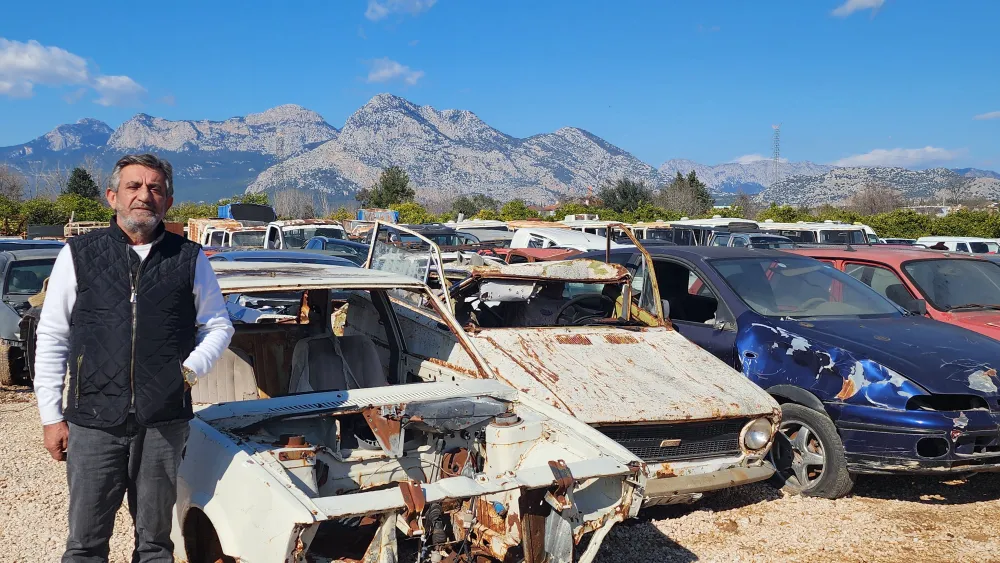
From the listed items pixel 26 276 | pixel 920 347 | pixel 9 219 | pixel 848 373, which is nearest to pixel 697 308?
pixel 848 373

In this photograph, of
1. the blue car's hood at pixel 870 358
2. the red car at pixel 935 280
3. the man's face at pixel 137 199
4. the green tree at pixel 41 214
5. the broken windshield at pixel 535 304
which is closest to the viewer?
the man's face at pixel 137 199

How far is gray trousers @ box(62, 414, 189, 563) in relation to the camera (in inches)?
112

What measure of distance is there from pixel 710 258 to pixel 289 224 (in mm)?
13519

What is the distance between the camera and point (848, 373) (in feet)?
17.4

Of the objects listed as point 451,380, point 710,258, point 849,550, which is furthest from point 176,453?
point 710,258

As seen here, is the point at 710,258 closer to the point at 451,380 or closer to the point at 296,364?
the point at 451,380

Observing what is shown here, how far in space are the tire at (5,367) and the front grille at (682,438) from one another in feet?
23.0

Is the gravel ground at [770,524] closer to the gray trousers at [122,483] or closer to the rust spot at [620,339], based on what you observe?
the rust spot at [620,339]

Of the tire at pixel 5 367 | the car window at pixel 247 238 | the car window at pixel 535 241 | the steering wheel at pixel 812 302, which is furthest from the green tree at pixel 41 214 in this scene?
the steering wheel at pixel 812 302

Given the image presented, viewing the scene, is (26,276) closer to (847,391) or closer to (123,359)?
(123,359)

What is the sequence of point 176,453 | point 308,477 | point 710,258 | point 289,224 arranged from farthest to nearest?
point 289,224 < point 710,258 < point 308,477 < point 176,453

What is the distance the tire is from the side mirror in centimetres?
883

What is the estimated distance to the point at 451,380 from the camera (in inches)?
188

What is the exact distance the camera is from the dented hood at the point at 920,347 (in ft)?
16.9
